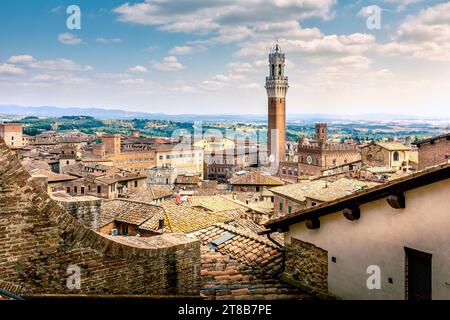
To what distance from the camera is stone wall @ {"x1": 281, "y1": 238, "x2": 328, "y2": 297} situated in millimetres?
7105

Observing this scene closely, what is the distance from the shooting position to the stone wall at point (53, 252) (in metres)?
4.91

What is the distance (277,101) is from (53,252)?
106 m

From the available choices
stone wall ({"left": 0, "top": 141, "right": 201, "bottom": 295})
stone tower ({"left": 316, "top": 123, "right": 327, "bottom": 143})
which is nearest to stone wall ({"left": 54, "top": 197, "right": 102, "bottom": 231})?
stone wall ({"left": 0, "top": 141, "right": 201, "bottom": 295})

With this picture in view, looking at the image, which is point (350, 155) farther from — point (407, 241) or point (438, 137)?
point (407, 241)

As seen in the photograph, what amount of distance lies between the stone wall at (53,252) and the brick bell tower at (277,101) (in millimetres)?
98520

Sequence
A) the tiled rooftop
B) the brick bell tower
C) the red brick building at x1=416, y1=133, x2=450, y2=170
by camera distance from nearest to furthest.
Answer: the red brick building at x1=416, y1=133, x2=450, y2=170, the tiled rooftop, the brick bell tower

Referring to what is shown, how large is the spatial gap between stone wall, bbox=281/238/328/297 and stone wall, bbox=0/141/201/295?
8.10 ft

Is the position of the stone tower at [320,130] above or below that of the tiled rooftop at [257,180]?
above

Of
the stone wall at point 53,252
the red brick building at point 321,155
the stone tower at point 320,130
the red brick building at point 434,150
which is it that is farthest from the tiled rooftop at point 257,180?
the stone tower at point 320,130

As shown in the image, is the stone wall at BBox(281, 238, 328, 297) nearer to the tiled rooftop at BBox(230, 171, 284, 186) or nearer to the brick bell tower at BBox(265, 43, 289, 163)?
the tiled rooftop at BBox(230, 171, 284, 186)

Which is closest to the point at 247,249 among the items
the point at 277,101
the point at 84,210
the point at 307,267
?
the point at 307,267

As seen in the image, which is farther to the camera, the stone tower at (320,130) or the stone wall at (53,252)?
the stone tower at (320,130)

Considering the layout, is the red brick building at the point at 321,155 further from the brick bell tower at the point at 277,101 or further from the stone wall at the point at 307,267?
the stone wall at the point at 307,267
